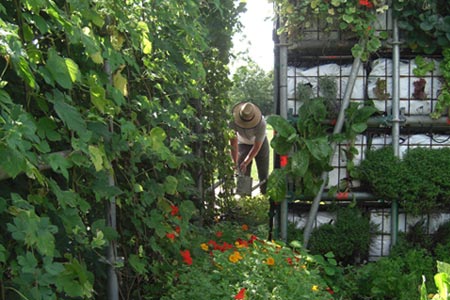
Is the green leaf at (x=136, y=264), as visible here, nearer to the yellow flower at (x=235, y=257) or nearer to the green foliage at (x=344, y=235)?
the yellow flower at (x=235, y=257)

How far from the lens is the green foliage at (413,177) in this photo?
Answer: 5.15 metres

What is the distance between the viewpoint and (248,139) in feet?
26.7

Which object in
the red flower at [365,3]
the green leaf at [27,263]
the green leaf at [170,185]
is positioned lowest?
the green leaf at [27,263]

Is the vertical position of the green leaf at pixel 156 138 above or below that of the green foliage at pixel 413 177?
above

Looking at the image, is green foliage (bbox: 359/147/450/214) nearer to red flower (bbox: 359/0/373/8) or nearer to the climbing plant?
red flower (bbox: 359/0/373/8)

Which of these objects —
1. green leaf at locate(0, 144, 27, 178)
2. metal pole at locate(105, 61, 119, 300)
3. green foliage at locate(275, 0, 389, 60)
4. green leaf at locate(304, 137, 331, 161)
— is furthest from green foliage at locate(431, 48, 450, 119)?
green leaf at locate(0, 144, 27, 178)

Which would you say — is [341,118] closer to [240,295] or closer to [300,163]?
[300,163]

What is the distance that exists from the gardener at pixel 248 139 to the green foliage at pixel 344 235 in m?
2.11

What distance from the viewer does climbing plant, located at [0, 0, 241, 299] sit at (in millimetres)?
1851

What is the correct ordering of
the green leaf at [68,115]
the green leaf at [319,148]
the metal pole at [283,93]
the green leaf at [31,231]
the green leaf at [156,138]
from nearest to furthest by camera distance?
the green leaf at [31,231], the green leaf at [68,115], the green leaf at [156,138], the green leaf at [319,148], the metal pole at [283,93]

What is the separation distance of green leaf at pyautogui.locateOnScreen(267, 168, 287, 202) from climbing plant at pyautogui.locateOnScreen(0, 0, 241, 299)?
51.3 inches

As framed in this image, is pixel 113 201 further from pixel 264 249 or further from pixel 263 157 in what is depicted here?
pixel 263 157

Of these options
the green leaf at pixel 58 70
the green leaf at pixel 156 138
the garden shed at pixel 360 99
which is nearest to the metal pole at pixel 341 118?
the garden shed at pixel 360 99

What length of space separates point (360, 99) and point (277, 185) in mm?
1081
